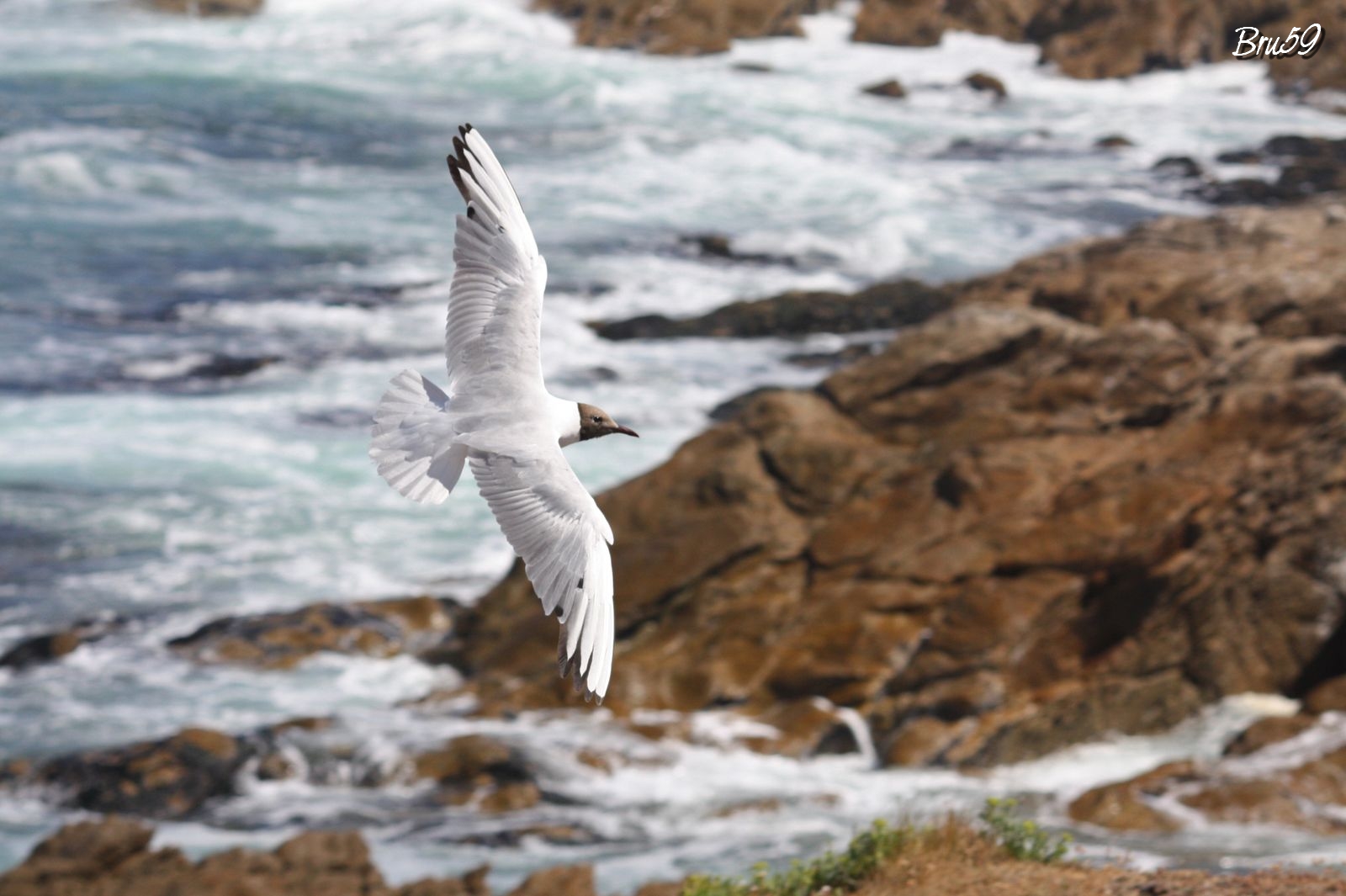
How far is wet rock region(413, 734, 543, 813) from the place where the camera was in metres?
11.2

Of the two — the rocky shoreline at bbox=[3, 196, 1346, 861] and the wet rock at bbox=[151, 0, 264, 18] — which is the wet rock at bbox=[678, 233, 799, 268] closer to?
the rocky shoreline at bbox=[3, 196, 1346, 861]

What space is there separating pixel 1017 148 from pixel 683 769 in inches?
1040

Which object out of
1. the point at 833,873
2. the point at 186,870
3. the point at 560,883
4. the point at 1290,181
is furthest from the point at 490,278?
the point at 1290,181

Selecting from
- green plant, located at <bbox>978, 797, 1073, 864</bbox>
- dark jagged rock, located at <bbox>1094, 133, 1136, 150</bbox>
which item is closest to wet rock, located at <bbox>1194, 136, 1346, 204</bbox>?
dark jagged rock, located at <bbox>1094, 133, 1136, 150</bbox>

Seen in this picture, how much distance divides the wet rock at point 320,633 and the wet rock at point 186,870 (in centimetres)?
404

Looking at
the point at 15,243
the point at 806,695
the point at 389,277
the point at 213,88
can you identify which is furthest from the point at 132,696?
the point at 213,88

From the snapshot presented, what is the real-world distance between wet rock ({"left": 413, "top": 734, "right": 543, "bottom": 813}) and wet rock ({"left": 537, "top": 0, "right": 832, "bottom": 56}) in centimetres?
3345

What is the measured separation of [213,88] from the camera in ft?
120

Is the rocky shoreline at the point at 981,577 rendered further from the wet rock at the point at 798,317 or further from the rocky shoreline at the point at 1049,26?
the rocky shoreline at the point at 1049,26

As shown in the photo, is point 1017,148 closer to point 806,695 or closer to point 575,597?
point 806,695

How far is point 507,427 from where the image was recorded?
6.16 meters

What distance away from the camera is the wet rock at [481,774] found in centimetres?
1116

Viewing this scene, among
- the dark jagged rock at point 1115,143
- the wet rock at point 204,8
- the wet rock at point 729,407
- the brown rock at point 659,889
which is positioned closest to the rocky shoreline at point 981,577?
the brown rock at point 659,889

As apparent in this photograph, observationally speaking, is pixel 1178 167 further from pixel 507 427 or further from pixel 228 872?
pixel 507 427
